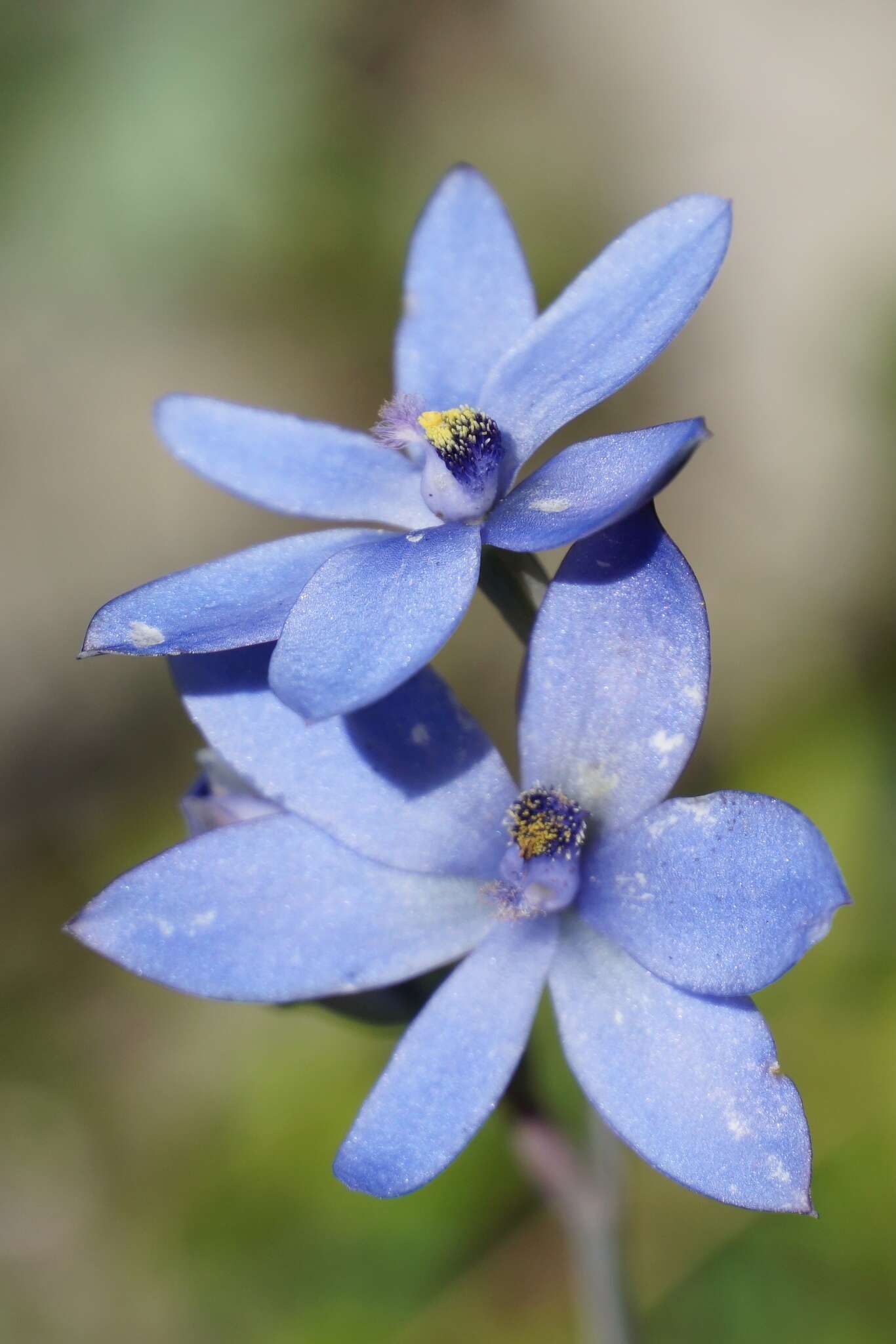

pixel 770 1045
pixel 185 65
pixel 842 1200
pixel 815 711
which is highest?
pixel 185 65

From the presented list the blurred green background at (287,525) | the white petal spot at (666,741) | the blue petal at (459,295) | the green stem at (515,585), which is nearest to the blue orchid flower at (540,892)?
the white petal spot at (666,741)

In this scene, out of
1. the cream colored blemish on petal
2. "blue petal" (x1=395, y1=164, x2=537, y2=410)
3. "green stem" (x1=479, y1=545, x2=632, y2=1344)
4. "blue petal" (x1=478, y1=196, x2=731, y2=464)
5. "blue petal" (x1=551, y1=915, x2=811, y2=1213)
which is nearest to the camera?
"blue petal" (x1=551, y1=915, x2=811, y2=1213)

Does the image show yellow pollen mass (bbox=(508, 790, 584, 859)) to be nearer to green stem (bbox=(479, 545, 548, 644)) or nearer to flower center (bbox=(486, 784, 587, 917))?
flower center (bbox=(486, 784, 587, 917))

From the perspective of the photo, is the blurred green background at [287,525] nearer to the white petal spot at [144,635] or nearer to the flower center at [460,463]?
the flower center at [460,463]

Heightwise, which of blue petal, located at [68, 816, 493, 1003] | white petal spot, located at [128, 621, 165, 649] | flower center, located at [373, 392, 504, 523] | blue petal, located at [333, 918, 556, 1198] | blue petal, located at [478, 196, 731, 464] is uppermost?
blue petal, located at [478, 196, 731, 464]

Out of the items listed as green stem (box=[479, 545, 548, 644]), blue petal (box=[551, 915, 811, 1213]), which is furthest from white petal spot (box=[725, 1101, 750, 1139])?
green stem (box=[479, 545, 548, 644])

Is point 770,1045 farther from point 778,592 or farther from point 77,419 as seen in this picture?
point 77,419

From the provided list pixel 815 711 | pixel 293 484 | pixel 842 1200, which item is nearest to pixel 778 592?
pixel 815 711
